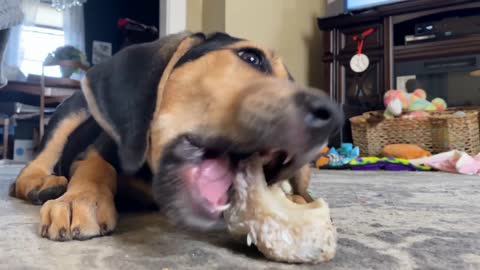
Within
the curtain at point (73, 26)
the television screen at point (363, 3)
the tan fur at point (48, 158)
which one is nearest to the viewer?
the tan fur at point (48, 158)

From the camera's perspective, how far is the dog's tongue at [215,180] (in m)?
0.87

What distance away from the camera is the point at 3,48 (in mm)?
1886

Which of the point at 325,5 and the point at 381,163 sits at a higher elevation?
the point at 325,5

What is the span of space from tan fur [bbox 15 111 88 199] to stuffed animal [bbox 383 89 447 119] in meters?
2.68

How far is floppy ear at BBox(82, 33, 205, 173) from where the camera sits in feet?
3.15

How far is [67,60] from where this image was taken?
4.94 m

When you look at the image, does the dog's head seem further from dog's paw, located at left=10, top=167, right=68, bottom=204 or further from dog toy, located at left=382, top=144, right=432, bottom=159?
dog toy, located at left=382, top=144, right=432, bottom=159

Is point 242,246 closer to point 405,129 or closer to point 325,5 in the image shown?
point 405,129

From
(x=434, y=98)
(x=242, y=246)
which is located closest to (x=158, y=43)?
(x=242, y=246)

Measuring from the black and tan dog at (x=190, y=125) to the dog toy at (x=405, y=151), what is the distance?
8.55 ft

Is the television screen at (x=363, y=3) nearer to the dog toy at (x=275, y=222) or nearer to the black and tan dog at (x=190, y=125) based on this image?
the black and tan dog at (x=190, y=125)

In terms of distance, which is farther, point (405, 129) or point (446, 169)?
point (405, 129)

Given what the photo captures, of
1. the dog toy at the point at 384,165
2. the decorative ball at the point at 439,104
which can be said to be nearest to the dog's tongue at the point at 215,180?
the dog toy at the point at 384,165

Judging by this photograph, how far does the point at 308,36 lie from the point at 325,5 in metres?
0.49
